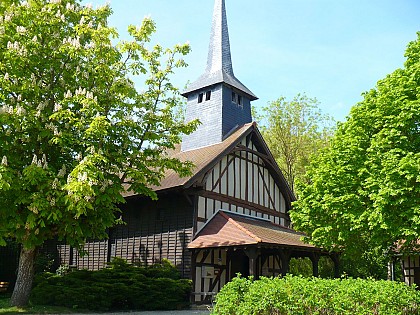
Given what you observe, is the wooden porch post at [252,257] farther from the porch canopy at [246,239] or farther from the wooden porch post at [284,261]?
the wooden porch post at [284,261]

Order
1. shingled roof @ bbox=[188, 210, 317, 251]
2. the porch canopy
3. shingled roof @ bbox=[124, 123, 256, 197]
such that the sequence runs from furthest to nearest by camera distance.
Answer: shingled roof @ bbox=[124, 123, 256, 197]
shingled roof @ bbox=[188, 210, 317, 251]
the porch canopy

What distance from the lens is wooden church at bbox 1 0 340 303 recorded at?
2038cm

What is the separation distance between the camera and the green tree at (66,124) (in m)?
13.4

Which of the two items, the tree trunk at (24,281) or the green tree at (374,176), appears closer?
the green tree at (374,176)

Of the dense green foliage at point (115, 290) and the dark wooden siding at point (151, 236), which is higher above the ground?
the dark wooden siding at point (151, 236)

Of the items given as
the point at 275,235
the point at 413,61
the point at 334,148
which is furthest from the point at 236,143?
the point at 413,61

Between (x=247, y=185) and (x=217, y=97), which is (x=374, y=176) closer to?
(x=247, y=185)

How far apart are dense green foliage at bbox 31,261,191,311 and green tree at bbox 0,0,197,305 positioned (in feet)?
6.64

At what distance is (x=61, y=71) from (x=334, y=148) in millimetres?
9781

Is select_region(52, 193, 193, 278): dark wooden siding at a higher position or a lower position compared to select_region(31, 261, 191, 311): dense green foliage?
higher

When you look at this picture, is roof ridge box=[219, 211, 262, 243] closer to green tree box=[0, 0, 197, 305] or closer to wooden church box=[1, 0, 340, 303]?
wooden church box=[1, 0, 340, 303]

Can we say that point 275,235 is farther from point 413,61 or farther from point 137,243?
point 413,61

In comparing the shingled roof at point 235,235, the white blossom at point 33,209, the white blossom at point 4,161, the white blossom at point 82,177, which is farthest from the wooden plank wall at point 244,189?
the white blossom at point 4,161

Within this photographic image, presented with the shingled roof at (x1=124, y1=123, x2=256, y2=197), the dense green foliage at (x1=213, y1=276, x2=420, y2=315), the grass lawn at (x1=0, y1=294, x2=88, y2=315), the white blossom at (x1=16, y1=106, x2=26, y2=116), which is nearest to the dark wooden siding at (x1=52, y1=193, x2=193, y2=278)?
the shingled roof at (x1=124, y1=123, x2=256, y2=197)
